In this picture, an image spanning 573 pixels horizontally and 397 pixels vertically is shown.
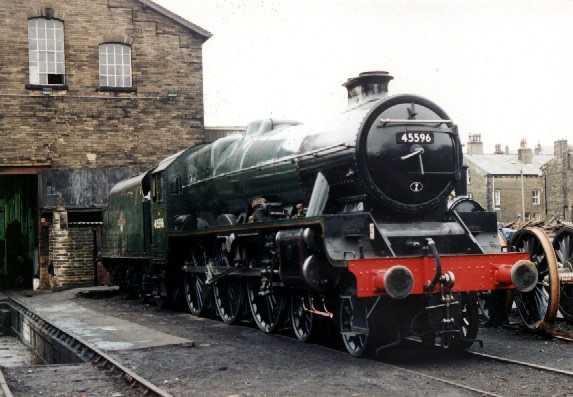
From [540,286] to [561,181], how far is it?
4332cm

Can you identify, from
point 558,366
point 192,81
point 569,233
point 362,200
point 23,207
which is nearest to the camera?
point 558,366

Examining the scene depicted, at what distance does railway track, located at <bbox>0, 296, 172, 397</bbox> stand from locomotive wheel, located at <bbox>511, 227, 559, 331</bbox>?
4.79 m

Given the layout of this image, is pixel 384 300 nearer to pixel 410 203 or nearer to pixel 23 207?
pixel 410 203

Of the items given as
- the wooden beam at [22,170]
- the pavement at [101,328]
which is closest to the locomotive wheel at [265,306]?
the pavement at [101,328]

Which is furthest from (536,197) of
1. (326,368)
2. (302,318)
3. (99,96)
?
(326,368)

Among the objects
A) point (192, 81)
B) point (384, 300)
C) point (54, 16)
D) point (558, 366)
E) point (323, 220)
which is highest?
→ point (54, 16)

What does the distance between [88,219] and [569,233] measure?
1457 cm

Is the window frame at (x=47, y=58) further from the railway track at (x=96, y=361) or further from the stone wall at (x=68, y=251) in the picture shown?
the railway track at (x=96, y=361)

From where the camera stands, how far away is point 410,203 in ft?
28.5

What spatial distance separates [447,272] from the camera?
8000mm

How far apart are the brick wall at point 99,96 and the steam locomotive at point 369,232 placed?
37.1ft

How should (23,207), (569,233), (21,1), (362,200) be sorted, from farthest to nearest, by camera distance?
1. (23,207)
2. (21,1)
3. (569,233)
4. (362,200)

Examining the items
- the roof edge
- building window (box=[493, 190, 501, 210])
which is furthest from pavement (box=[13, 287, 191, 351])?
building window (box=[493, 190, 501, 210])

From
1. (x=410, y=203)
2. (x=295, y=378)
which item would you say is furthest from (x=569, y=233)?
(x=295, y=378)
